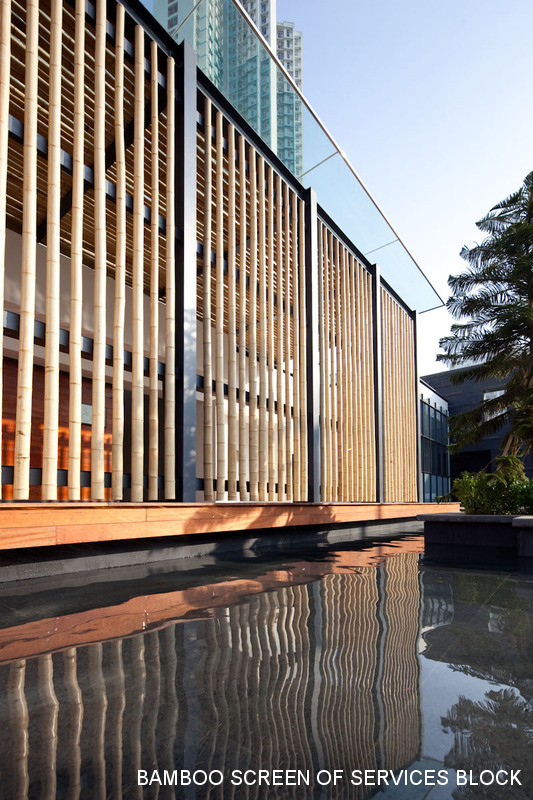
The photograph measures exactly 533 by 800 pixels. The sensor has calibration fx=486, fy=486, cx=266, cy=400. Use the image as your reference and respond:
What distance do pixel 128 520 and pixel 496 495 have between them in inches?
215

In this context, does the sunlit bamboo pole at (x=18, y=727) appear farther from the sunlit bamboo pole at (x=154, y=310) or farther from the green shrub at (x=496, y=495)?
the green shrub at (x=496, y=495)

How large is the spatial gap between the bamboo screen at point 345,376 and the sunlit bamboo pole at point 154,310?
17.7 ft

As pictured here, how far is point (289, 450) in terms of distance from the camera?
388 inches

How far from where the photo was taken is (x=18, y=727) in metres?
1.62

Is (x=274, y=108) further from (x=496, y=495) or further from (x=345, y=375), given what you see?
(x=496, y=495)

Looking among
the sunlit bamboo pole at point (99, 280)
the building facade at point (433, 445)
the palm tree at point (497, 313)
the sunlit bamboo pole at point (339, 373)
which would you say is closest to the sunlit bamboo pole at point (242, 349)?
the sunlit bamboo pole at point (99, 280)

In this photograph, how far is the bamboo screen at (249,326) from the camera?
7.77m

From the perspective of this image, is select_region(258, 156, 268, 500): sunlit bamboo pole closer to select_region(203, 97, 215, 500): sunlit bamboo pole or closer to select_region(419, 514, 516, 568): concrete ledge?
select_region(203, 97, 215, 500): sunlit bamboo pole

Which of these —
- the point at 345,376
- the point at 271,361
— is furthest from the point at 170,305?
the point at 345,376

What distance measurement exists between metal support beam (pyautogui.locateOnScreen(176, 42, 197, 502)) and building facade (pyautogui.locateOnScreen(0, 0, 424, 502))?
0.03 meters

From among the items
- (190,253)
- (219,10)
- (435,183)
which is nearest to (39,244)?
(190,253)

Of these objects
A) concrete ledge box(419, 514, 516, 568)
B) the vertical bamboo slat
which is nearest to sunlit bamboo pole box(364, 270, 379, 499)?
concrete ledge box(419, 514, 516, 568)

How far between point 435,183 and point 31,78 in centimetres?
1252

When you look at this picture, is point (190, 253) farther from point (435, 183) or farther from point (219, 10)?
point (435, 183)
